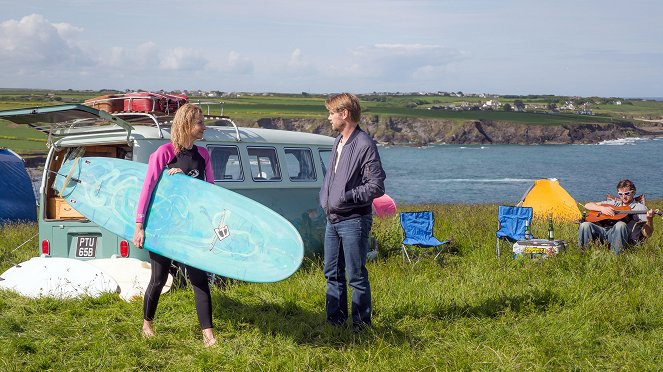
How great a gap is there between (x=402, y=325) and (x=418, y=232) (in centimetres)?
465

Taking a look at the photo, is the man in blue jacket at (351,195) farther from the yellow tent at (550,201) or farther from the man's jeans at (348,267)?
the yellow tent at (550,201)

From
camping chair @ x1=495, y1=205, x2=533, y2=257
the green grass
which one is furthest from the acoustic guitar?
camping chair @ x1=495, y1=205, x2=533, y2=257

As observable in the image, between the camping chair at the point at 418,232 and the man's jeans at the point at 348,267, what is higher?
the man's jeans at the point at 348,267

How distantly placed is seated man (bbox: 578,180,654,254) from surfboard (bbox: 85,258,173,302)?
5.29 metres

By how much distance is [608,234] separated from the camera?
10.3m

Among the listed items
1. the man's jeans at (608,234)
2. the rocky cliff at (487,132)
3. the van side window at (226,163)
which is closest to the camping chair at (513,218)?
the man's jeans at (608,234)

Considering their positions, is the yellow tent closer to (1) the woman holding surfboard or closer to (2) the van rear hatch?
(2) the van rear hatch

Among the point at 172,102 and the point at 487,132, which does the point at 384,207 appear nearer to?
the point at 172,102

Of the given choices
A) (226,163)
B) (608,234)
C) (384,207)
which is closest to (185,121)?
(226,163)

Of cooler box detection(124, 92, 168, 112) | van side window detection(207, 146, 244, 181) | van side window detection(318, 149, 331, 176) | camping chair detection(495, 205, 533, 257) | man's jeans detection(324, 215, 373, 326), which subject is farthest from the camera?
camping chair detection(495, 205, 533, 257)

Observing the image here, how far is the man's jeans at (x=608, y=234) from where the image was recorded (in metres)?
10.0

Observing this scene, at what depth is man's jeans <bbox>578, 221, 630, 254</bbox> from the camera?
32.9 ft

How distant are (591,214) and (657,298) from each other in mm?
3159

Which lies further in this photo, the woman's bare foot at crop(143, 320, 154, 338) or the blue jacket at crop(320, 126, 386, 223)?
the woman's bare foot at crop(143, 320, 154, 338)
